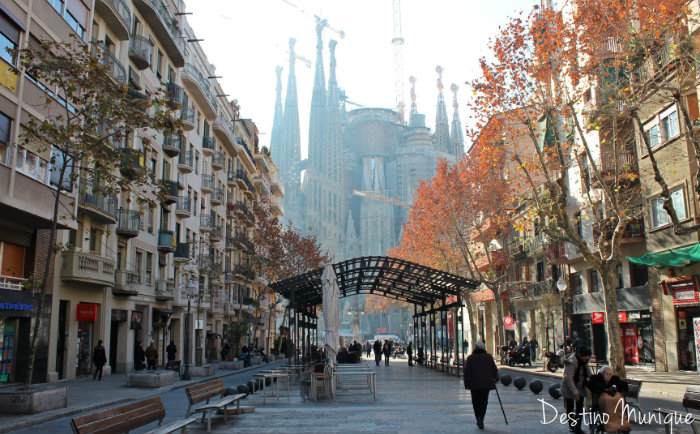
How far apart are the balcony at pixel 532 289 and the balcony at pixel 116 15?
1007 inches

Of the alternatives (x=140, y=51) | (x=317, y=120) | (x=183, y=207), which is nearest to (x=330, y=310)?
(x=140, y=51)

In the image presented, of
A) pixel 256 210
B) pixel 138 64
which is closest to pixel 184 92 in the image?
pixel 138 64

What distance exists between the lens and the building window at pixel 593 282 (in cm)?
3329

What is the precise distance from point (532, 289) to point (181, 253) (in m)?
23.7

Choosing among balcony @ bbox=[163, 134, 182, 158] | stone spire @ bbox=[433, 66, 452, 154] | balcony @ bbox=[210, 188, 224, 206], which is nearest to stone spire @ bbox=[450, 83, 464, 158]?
stone spire @ bbox=[433, 66, 452, 154]

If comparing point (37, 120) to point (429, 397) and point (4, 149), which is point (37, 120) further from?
point (429, 397)

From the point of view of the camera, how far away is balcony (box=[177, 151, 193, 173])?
37.1 metres

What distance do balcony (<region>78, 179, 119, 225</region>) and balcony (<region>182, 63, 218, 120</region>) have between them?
1414cm

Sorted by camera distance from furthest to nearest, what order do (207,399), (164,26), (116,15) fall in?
(164,26) < (116,15) < (207,399)

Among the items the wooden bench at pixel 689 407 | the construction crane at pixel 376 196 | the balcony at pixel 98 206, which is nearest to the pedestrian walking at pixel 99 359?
the balcony at pixel 98 206

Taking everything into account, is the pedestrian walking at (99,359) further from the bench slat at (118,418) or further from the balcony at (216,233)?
the balcony at (216,233)

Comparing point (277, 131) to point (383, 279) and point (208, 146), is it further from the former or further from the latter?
point (383, 279)

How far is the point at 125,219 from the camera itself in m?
28.8

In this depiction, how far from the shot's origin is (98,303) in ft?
88.4
